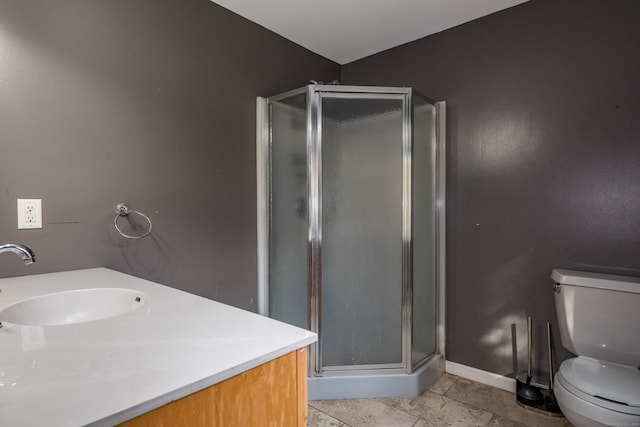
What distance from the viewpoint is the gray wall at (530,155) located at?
5.87ft

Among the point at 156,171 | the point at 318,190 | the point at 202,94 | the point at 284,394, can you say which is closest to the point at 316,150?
the point at 318,190

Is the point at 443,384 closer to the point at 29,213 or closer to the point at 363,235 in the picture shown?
the point at 363,235

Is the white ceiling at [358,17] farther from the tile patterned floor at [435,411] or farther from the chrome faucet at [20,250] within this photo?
the tile patterned floor at [435,411]

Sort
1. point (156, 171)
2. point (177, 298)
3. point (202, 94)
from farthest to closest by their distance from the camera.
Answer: point (202, 94)
point (156, 171)
point (177, 298)

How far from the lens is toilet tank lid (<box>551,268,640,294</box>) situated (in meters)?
1.61

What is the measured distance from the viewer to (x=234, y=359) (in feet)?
2.24

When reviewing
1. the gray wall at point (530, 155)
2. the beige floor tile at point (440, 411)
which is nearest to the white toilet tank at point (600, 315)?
the gray wall at point (530, 155)

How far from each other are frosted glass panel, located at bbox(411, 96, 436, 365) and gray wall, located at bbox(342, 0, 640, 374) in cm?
12

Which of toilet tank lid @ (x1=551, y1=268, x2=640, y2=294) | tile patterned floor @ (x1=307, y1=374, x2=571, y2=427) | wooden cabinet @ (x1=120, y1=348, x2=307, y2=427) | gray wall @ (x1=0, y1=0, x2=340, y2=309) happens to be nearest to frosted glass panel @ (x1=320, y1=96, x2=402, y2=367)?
tile patterned floor @ (x1=307, y1=374, x2=571, y2=427)

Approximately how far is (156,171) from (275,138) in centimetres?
80

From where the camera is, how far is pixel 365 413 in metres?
1.90

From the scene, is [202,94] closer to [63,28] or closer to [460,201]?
[63,28]

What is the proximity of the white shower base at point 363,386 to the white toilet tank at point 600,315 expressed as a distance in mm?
863

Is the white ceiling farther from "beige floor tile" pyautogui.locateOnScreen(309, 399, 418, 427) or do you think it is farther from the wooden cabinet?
"beige floor tile" pyautogui.locateOnScreen(309, 399, 418, 427)
